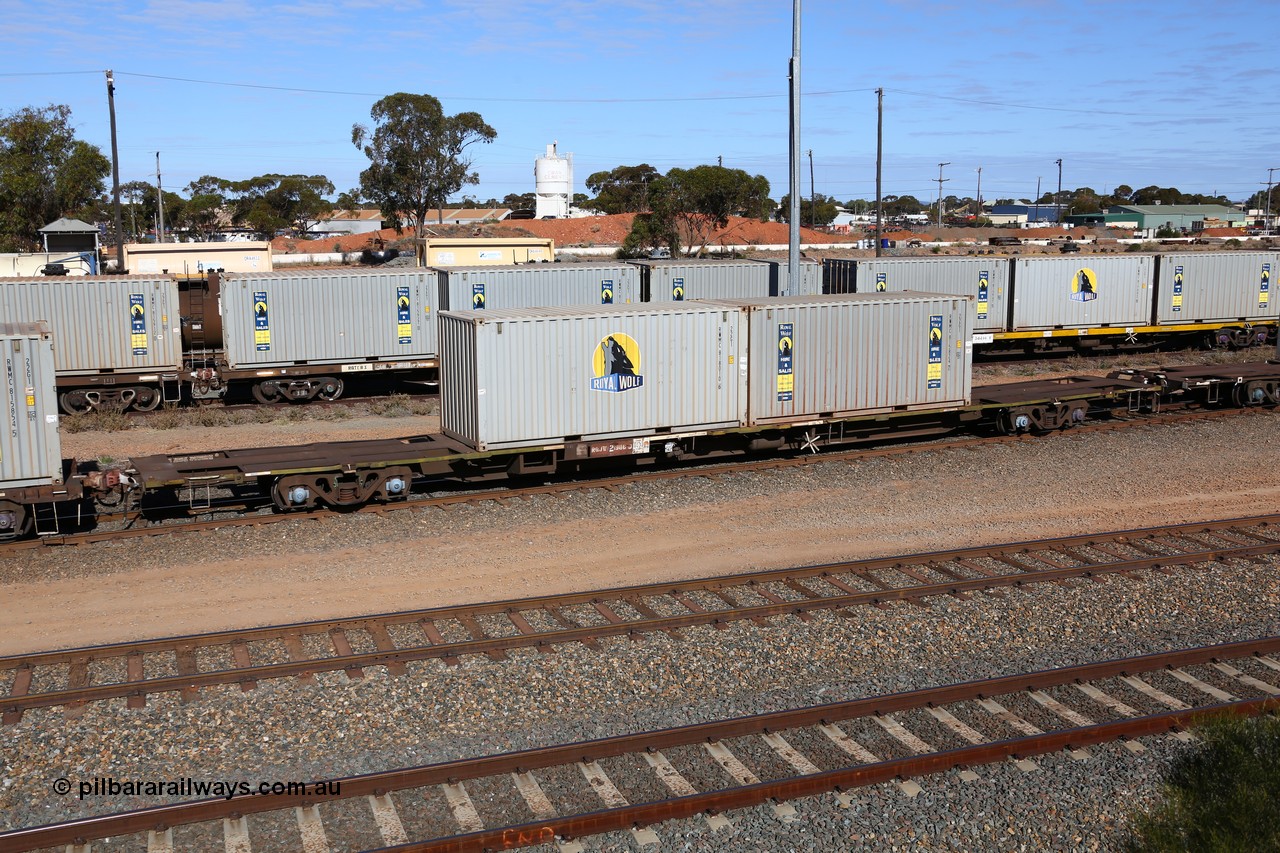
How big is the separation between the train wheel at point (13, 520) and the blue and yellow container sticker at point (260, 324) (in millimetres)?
11560

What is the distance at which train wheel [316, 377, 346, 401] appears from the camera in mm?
26625

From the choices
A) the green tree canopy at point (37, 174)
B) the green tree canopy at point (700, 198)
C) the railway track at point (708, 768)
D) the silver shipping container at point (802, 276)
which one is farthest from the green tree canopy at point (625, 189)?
the railway track at point (708, 768)

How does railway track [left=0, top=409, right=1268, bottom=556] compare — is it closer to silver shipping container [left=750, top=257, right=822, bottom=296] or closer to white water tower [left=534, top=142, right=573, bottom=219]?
silver shipping container [left=750, top=257, right=822, bottom=296]

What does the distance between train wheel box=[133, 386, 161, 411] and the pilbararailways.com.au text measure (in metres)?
18.9

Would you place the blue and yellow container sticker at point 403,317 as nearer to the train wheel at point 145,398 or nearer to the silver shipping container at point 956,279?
the train wheel at point 145,398

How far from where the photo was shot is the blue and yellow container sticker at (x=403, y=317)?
26766 mm

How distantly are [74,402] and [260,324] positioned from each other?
448 centimetres

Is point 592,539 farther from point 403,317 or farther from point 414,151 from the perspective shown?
point 414,151

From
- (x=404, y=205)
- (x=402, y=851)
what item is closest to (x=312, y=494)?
(x=402, y=851)

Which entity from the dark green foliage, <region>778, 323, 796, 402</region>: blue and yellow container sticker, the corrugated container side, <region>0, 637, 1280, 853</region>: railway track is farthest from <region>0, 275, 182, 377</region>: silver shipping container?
the dark green foliage

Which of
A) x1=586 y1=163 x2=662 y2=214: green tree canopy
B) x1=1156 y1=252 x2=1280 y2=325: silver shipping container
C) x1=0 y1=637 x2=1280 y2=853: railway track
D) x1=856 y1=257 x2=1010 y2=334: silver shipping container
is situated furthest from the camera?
x1=586 y1=163 x2=662 y2=214: green tree canopy

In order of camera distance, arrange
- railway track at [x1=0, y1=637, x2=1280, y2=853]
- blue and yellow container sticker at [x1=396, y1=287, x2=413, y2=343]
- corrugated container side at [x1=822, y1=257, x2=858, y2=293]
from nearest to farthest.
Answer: railway track at [x1=0, y1=637, x2=1280, y2=853]
blue and yellow container sticker at [x1=396, y1=287, x2=413, y2=343]
corrugated container side at [x1=822, y1=257, x2=858, y2=293]

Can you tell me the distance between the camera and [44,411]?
45.9ft

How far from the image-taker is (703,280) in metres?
31.2
